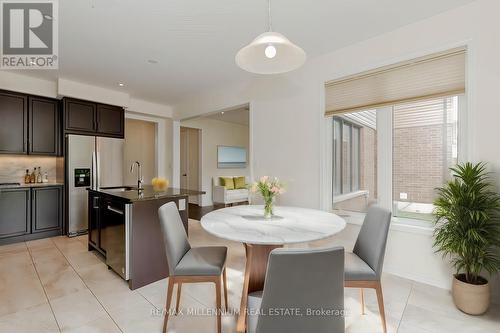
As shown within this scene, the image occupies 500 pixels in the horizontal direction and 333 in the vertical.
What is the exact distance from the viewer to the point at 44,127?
4195 millimetres

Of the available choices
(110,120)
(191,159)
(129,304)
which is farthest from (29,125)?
(191,159)

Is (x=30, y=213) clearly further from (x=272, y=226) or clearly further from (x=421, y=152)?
(x=421, y=152)

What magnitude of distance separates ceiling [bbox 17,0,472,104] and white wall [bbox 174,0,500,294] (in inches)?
6.4

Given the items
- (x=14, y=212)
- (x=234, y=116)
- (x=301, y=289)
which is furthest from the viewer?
(x=234, y=116)

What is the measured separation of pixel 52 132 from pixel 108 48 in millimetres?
2250

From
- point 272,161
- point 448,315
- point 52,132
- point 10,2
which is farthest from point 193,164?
point 448,315

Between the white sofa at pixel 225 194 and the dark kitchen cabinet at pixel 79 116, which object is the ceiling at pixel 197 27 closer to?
the dark kitchen cabinet at pixel 79 116

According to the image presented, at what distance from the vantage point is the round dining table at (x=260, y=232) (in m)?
1.50

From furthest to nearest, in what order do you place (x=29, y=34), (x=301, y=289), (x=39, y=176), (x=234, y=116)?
(x=234, y=116)
(x=39, y=176)
(x=29, y=34)
(x=301, y=289)

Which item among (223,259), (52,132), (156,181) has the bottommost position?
(223,259)

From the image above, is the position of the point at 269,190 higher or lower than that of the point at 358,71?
lower

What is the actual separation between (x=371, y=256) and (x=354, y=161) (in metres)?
1.65

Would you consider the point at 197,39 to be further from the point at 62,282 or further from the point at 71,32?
the point at 62,282

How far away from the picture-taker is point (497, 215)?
209 cm
